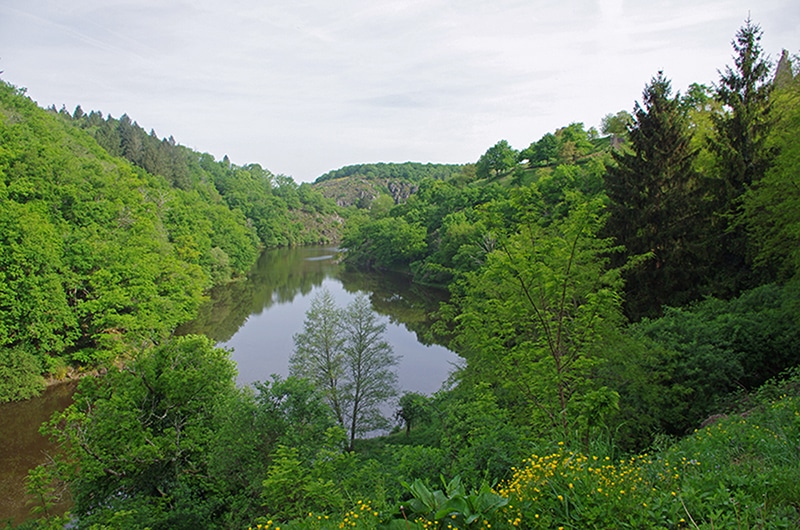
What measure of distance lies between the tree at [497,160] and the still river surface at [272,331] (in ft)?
90.2

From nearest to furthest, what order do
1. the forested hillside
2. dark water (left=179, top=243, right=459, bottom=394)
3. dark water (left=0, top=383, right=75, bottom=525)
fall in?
dark water (left=0, top=383, right=75, bottom=525) < the forested hillside < dark water (left=179, top=243, right=459, bottom=394)

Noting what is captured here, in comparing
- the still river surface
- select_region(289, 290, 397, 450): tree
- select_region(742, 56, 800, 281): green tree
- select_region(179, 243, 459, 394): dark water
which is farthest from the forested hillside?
select_region(742, 56, 800, 281): green tree

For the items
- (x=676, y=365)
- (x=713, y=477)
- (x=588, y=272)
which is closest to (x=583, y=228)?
(x=588, y=272)

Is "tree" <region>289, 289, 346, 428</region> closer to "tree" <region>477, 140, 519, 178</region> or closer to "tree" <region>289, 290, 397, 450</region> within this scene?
"tree" <region>289, 290, 397, 450</region>

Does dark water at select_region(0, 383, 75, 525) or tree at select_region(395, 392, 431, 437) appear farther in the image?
tree at select_region(395, 392, 431, 437)

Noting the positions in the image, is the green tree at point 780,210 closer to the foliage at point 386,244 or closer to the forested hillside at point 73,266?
the forested hillside at point 73,266

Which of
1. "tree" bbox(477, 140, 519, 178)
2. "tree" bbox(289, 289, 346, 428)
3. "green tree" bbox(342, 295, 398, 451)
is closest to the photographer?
"green tree" bbox(342, 295, 398, 451)

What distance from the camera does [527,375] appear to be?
26.5 ft

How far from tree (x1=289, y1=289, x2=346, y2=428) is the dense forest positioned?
0.44ft

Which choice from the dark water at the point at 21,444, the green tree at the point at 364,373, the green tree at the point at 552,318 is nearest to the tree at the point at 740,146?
the green tree at the point at 552,318

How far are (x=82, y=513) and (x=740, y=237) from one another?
19274 millimetres

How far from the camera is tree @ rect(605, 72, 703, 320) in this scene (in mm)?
14945

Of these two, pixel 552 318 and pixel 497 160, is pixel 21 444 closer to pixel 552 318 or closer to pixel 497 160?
pixel 552 318

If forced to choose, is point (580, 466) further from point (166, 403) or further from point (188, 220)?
point (188, 220)
